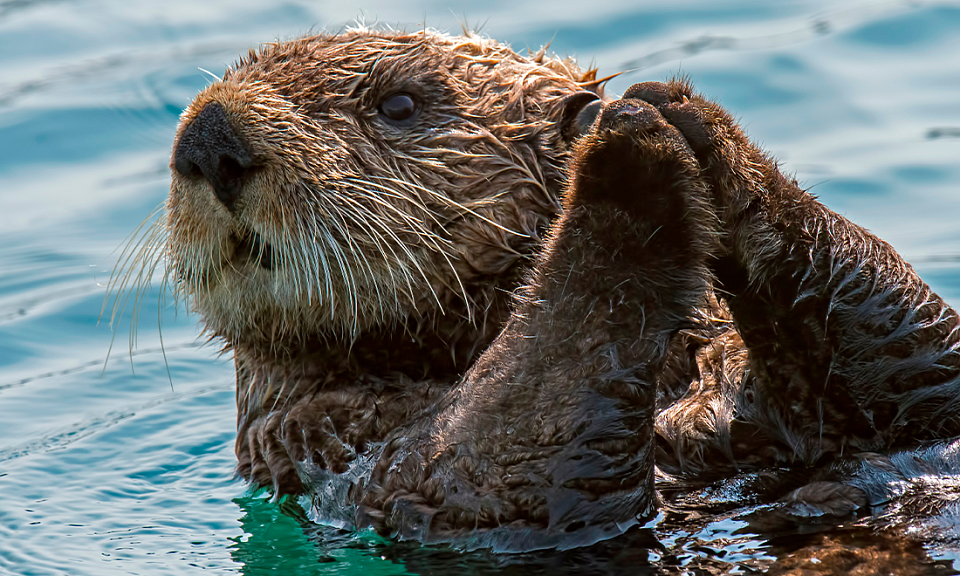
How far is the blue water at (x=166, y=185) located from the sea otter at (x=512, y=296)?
0.29 metres

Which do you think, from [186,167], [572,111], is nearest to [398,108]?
[572,111]

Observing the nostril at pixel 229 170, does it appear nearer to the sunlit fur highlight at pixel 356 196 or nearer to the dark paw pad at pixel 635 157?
the sunlit fur highlight at pixel 356 196

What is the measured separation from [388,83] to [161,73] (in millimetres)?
6076

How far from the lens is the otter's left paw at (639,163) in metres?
3.13

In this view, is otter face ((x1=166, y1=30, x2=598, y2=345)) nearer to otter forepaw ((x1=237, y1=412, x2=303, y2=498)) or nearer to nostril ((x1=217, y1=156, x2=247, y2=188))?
nostril ((x1=217, y1=156, x2=247, y2=188))

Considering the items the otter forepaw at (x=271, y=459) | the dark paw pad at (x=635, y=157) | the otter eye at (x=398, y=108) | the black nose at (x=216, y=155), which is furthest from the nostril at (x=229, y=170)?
the dark paw pad at (x=635, y=157)

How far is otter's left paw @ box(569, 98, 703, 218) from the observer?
313 cm

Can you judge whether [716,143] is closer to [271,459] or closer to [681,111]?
[681,111]

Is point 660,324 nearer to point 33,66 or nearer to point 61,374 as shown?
point 61,374

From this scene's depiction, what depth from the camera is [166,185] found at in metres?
8.52

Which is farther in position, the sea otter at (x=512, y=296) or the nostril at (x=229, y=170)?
the nostril at (x=229, y=170)

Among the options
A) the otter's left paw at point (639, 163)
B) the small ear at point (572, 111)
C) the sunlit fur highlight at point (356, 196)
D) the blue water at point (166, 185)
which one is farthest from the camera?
the blue water at point (166, 185)

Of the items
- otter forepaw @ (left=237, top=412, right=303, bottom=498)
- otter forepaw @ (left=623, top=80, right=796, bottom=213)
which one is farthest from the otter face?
otter forepaw @ (left=623, top=80, right=796, bottom=213)

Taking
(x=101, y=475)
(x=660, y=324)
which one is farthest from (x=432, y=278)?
(x=101, y=475)
